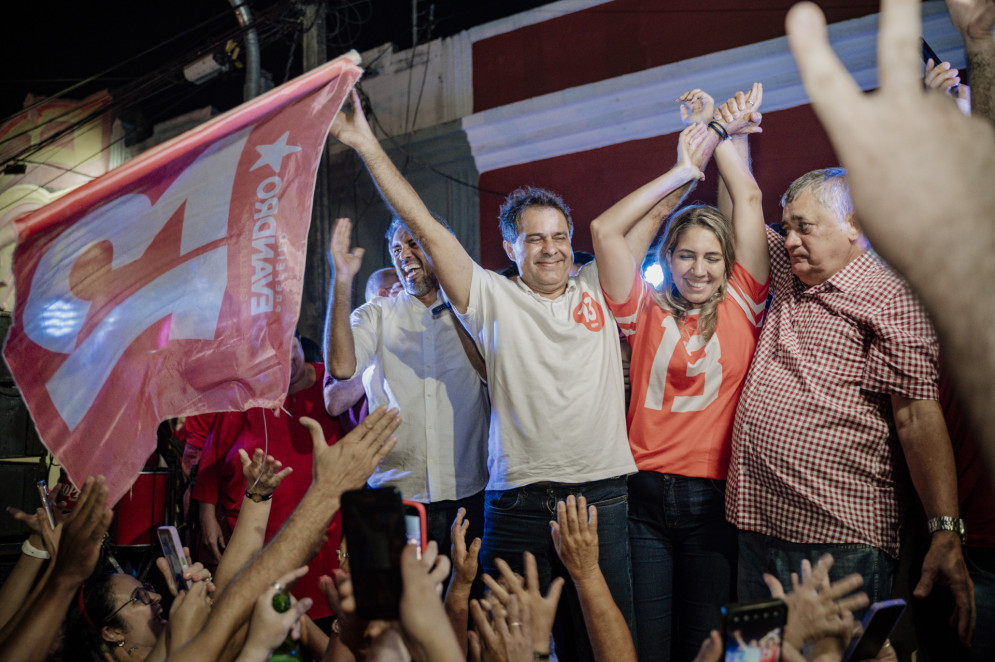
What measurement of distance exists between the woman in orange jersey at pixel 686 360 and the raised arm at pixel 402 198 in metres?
0.58

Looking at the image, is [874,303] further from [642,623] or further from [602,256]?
[642,623]

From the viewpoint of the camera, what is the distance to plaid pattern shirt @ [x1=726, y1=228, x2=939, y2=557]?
7.52 ft

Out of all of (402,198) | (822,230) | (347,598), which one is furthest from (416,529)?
(822,230)

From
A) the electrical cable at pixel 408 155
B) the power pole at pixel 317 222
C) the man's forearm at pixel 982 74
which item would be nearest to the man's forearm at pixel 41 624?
the man's forearm at pixel 982 74

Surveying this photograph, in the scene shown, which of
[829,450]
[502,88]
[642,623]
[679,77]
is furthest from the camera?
[502,88]

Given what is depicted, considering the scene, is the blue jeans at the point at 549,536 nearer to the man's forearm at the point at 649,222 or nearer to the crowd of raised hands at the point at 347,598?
the crowd of raised hands at the point at 347,598

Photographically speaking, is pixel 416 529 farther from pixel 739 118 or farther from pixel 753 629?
pixel 739 118

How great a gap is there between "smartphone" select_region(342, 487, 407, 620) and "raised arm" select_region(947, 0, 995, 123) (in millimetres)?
1498

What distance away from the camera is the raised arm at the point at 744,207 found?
2.83 m

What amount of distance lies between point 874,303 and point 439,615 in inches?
72.4

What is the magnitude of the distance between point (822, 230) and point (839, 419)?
0.70 metres

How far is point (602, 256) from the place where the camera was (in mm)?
2797

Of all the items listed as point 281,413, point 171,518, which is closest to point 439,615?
point 281,413

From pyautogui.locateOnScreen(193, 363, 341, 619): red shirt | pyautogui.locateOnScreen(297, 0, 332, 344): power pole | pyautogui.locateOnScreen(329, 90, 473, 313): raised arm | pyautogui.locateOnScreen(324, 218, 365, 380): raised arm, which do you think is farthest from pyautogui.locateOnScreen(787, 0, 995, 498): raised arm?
pyautogui.locateOnScreen(297, 0, 332, 344): power pole
